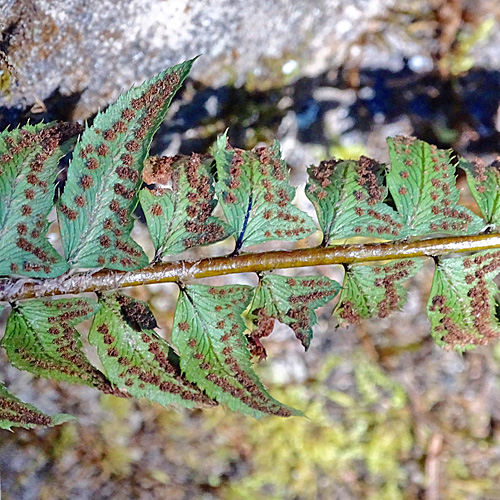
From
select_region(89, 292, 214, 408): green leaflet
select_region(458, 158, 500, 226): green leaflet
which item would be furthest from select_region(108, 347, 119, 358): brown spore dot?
select_region(458, 158, 500, 226): green leaflet

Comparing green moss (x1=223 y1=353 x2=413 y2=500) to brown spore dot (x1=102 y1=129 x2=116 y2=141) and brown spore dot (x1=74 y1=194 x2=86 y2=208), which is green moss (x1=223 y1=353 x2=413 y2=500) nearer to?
brown spore dot (x1=74 y1=194 x2=86 y2=208)

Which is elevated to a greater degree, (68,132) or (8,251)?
(68,132)

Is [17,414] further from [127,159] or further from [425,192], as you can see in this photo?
[425,192]

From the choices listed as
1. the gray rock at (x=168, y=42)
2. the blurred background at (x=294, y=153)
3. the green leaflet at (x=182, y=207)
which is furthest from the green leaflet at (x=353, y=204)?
the gray rock at (x=168, y=42)

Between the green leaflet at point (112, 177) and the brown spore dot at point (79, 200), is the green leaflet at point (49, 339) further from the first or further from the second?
the brown spore dot at point (79, 200)

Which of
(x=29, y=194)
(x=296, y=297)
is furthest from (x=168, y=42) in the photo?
(x=296, y=297)

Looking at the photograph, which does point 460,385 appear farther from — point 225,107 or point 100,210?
point 100,210

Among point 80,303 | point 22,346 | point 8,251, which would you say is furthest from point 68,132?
point 22,346
